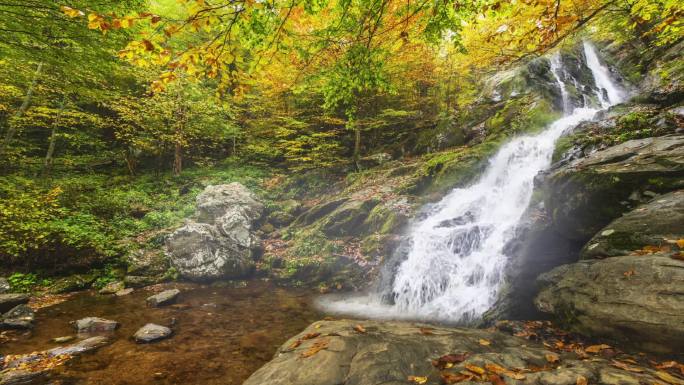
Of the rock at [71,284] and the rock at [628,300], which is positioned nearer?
the rock at [628,300]

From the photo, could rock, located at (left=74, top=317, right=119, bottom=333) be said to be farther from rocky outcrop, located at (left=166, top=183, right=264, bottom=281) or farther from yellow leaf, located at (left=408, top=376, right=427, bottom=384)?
yellow leaf, located at (left=408, top=376, right=427, bottom=384)

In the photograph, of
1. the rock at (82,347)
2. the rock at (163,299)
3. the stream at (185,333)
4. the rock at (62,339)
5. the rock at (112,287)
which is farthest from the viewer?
the rock at (112,287)

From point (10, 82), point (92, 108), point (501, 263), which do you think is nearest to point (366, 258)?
point (501, 263)

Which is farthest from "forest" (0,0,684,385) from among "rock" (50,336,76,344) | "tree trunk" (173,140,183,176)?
"rock" (50,336,76,344)

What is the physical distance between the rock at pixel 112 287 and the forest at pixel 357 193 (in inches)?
1.9

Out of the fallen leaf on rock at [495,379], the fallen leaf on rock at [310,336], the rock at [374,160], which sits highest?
the rock at [374,160]

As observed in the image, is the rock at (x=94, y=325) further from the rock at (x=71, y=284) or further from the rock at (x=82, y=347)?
the rock at (x=71, y=284)

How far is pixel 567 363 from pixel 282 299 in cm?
666

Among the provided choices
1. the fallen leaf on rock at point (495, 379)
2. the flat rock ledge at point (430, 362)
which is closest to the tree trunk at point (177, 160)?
the flat rock ledge at point (430, 362)

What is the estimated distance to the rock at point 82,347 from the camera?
514 cm

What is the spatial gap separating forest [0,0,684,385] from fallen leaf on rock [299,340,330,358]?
1.3 inches

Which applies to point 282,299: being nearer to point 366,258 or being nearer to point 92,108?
→ point 366,258

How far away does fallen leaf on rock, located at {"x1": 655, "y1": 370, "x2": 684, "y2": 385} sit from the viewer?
8.70 feet

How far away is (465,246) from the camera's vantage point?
799 centimetres
